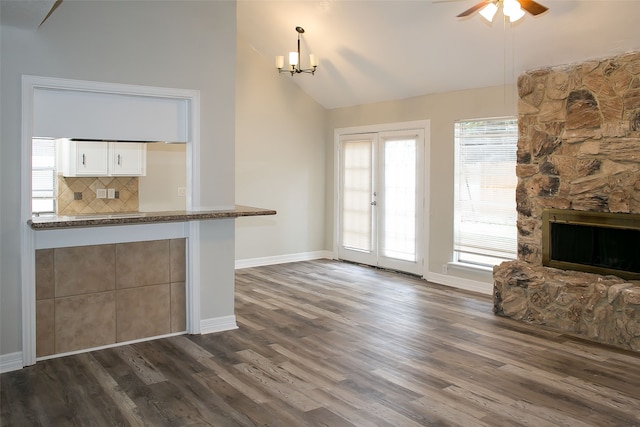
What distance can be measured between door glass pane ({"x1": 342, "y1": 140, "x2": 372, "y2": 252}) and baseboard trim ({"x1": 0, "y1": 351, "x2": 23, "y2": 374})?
4942mm

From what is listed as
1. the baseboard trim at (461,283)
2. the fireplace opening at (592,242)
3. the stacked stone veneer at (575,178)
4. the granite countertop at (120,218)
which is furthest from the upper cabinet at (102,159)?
the fireplace opening at (592,242)

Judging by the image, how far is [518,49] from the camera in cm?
524

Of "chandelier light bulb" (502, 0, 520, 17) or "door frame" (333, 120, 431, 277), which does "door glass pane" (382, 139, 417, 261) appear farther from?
"chandelier light bulb" (502, 0, 520, 17)

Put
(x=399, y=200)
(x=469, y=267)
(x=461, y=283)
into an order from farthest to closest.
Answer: (x=399, y=200)
(x=461, y=283)
(x=469, y=267)

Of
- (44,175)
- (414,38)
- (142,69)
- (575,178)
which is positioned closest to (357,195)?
(414,38)

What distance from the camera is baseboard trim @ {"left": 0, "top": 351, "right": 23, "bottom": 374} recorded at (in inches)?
A: 148

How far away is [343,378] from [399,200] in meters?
3.97

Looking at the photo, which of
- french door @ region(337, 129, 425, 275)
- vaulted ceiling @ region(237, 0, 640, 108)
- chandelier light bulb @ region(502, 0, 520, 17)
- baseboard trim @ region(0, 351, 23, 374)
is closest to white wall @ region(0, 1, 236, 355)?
baseboard trim @ region(0, 351, 23, 374)

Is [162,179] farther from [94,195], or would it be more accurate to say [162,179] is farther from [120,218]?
[120,218]

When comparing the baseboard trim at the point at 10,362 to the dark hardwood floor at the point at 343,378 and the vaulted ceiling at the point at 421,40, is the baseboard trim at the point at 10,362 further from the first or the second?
the vaulted ceiling at the point at 421,40

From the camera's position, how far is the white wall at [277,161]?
7.54 metres

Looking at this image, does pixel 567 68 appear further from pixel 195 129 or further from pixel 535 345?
pixel 195 129

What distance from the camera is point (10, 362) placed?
12.4 ft

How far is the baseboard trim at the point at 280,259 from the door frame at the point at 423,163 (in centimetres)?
26
